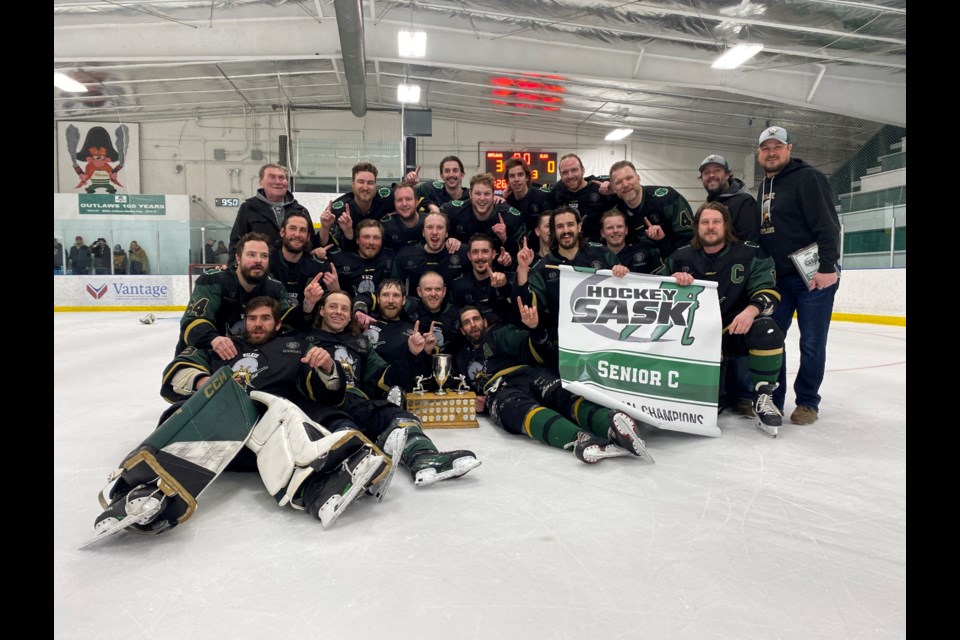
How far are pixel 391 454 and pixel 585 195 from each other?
2.72 metres

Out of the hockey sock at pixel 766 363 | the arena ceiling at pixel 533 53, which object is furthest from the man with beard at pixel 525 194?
the arena ceiling at pixel 533 53

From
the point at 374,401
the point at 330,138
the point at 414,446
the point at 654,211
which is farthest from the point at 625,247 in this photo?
the point at 330,138

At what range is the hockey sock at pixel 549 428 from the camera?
8.94ft

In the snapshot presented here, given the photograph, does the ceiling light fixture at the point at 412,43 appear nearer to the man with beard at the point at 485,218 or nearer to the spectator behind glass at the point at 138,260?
the man with beard at the point at 485,218

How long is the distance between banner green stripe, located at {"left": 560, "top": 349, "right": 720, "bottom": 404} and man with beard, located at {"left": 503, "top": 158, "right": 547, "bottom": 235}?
5.39ft

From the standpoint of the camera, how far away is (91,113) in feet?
52.6

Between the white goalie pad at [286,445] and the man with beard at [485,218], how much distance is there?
2.38m

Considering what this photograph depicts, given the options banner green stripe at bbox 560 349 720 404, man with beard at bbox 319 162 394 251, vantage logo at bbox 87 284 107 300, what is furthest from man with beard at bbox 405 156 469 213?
vantage logo at bbox 87 284 107 300

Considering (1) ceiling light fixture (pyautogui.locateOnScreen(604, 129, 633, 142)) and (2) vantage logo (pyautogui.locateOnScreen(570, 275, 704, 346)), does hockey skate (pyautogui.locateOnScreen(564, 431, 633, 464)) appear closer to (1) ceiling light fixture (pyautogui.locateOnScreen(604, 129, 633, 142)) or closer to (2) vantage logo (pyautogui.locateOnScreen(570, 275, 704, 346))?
(2) vantage logo (pyautogui.locateOnScreen(570, 275, 704, 346))

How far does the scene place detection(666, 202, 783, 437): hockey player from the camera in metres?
3.16

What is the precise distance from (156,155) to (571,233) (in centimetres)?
1757

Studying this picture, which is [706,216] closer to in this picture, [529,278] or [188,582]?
[529,278]
